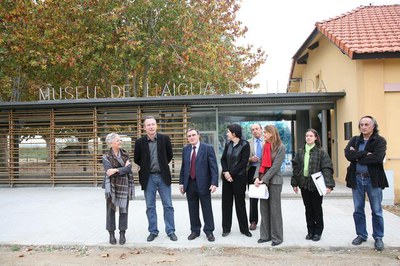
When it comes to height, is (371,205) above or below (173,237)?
above

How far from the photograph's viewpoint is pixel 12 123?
1435 cm

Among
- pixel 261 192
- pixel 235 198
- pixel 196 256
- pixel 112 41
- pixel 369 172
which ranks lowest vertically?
pixel 196 256

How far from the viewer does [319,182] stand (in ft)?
19.6

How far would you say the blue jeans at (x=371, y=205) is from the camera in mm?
5734

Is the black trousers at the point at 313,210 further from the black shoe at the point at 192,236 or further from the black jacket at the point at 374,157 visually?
the black shoe at the point at 192,236

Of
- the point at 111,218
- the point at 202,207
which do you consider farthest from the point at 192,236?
the point at 111,218

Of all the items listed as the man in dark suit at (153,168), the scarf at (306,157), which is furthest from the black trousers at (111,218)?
the scarf at (306,157)

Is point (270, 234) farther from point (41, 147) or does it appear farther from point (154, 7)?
point (154, 7)

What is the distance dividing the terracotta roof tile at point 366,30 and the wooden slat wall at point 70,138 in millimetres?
5408

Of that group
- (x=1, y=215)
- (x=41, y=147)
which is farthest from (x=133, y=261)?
(x=41, y=147)

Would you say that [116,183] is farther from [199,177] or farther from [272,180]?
[272,180]

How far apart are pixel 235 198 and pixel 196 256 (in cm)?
119

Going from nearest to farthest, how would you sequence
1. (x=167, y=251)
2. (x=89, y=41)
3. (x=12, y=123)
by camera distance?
(x=167, y=251) → (x=12, y=123) → (x=89, y=41)

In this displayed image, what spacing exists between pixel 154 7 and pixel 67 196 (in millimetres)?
9649
